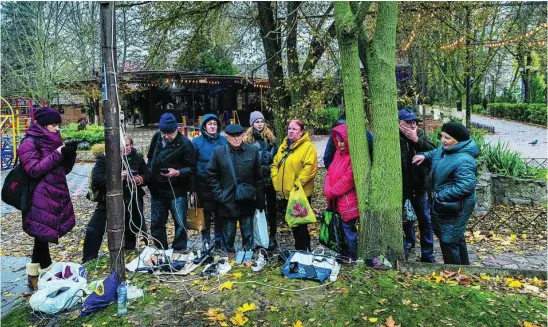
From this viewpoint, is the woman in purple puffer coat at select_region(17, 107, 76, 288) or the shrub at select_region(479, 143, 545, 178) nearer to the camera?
the woman in purple puffer coat at select_region(17, 107, 76, 288)

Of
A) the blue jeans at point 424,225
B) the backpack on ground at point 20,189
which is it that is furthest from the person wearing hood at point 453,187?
the backpack on ground at point 20,189

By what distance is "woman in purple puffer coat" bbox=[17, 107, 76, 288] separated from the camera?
4332 mm

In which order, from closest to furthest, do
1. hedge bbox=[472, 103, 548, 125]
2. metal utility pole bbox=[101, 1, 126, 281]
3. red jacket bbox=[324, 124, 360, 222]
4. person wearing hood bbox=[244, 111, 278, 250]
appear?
metal utility pole bbox=[101, 1, 126, 281] → red jacket bbox=[324, 124, 360, 222] → person wearing hood bbox=[244, 111, 278, 250] → hedge bbox=[472, 103, 548, 125]

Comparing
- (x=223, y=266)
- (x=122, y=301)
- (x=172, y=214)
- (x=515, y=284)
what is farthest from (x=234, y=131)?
(x=515, y=284)

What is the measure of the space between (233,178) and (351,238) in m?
1.44

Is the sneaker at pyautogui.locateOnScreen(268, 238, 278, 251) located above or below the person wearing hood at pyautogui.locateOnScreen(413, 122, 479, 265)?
below

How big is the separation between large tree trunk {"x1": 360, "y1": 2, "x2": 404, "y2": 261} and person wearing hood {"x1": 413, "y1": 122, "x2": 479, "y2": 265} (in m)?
0.39

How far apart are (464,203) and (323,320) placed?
1.85 metres

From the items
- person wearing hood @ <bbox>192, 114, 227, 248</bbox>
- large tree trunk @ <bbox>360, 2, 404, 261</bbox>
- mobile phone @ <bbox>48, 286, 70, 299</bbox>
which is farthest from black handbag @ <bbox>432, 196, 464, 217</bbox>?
mobile phone @ <bbox>48, 286, 70, 299</bbox>

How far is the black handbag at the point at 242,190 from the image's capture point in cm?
488

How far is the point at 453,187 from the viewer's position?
418 centimetres

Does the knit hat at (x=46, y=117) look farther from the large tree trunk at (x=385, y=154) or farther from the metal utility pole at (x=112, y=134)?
the large tree trunk at (x=385, y=154)

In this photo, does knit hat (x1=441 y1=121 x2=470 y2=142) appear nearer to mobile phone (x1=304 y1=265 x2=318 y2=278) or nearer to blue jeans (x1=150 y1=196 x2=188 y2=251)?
mobile phone (x1=304 y1=265 x2=318 y2=278)

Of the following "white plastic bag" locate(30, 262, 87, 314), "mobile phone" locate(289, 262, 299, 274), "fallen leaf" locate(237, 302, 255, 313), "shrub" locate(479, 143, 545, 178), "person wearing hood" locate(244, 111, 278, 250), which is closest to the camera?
"fallen leaf" locate(237, 302, 255, 313)
